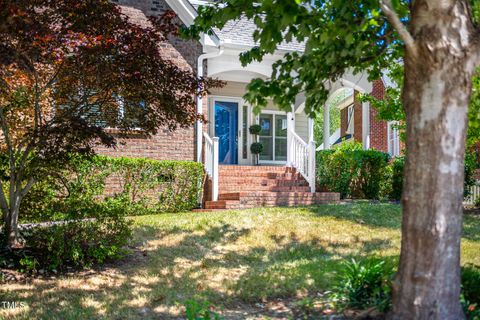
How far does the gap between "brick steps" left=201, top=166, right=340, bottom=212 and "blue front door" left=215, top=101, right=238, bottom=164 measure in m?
2.27

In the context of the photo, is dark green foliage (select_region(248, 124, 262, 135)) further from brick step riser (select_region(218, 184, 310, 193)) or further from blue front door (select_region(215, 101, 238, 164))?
brick step riser (select_region(218, 184, 310, 193))

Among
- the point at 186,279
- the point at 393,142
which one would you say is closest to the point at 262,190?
the point at 186,279

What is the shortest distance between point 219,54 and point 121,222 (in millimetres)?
6865

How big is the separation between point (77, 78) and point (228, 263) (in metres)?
3.21

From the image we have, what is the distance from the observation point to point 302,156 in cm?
1299

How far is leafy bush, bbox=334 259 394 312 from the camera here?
13.5 ft

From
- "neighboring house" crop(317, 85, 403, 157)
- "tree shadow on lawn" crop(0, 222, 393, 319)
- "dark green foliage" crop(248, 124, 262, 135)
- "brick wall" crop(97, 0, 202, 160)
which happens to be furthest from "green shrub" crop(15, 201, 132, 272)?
"neighboring house" crop(317, 85, 403, 157)

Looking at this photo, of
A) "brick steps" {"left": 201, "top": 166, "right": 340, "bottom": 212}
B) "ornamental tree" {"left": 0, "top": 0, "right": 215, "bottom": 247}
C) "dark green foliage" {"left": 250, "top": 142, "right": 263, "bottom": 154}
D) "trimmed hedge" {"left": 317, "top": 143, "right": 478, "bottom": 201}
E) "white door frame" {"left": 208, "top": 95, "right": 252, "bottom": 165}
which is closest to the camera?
"ornamental tree" {"left": 0, "top": 0, "right": 215, "bottom": 247}

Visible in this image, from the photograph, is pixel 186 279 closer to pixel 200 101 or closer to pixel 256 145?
pixel 200 101

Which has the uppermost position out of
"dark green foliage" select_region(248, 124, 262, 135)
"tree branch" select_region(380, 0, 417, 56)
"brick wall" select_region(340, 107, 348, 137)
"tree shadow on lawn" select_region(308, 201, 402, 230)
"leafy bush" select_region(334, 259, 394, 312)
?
"brick wall" select_region(340, 107, 348, 137)

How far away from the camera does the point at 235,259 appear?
22.9 ft

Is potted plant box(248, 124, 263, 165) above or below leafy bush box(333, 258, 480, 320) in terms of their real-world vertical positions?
above

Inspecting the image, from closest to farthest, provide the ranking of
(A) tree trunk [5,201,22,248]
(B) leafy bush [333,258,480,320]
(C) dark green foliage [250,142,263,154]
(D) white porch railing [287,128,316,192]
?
(B) leafy bush [333,258,480,320] → (A) tree trunk [5,201,22,248] → (D) white porch railing [287,128,316,192] → (C) dark green foliage [250,142,263,154]

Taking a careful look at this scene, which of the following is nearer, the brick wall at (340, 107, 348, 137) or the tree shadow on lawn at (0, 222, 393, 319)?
the tree shadow on lawn at (0, 222, 393, 319)
